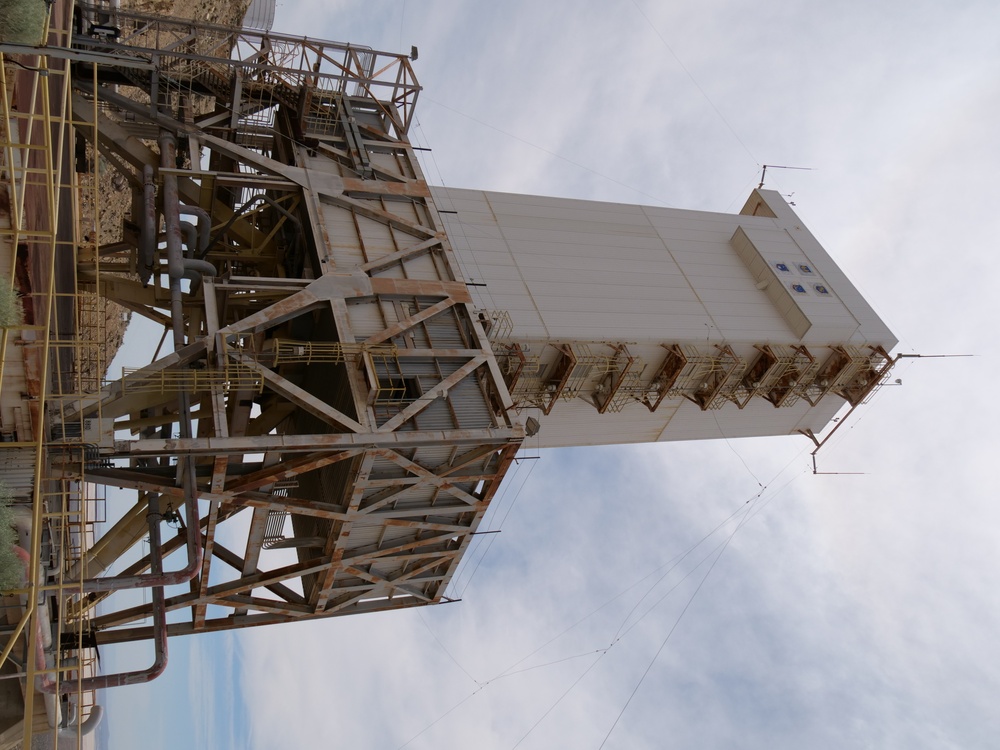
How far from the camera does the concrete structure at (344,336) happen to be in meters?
17.5

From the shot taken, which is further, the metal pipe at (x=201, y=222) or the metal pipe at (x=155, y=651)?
the metal pipe at (x=201, y=222)

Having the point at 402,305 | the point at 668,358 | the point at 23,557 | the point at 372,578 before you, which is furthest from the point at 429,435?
the point at 668,358

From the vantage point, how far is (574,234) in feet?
90.3

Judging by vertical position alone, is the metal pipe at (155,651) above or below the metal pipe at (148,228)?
below

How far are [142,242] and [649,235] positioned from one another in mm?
17869

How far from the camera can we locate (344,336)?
19.0 m

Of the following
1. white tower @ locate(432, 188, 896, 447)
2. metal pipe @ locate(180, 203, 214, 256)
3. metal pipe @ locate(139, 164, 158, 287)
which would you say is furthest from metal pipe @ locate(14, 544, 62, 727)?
white tower @ locate(432, 188, 896, 447)

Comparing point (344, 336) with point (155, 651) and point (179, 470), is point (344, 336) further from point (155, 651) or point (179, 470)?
point (155, 651)

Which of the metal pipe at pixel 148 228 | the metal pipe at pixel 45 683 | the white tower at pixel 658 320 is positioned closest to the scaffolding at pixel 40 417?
the metal pipe at pixel 45 683

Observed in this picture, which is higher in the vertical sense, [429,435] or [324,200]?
[324,200]

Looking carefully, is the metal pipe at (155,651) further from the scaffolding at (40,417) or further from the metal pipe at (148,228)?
the metal pipe at (148,228)

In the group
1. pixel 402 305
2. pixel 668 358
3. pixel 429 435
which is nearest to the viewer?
pixel 429 435

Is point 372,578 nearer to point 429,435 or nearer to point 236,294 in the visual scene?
point 429,435

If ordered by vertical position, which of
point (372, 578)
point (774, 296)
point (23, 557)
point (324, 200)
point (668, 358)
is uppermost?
point (324, 200)
